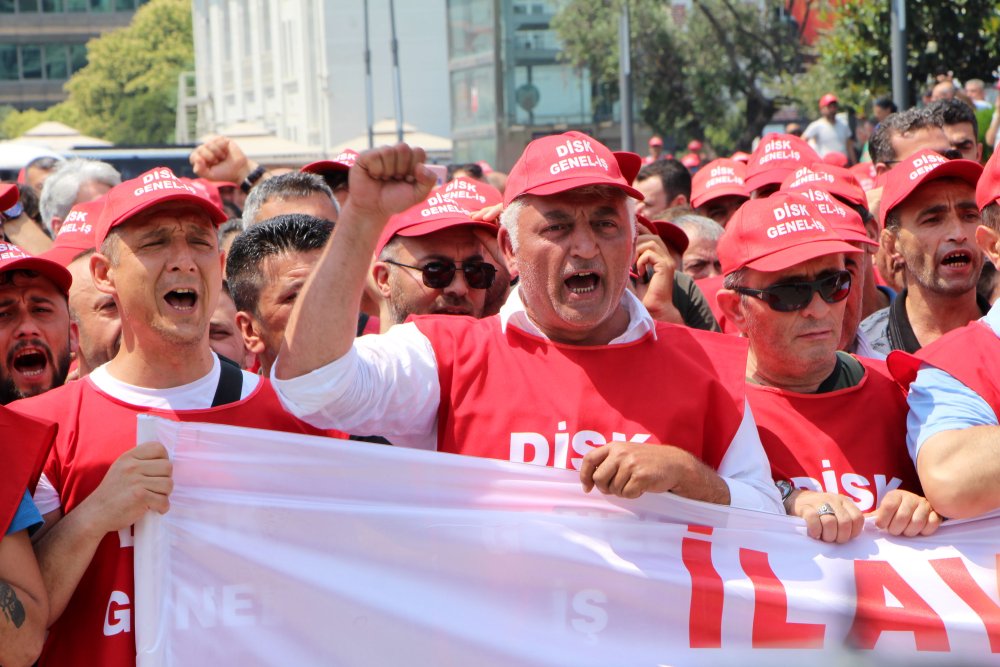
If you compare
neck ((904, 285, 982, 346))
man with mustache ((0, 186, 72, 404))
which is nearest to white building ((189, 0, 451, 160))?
neck ((904, 285, 982, 346))

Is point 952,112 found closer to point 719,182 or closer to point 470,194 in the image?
point 719,182

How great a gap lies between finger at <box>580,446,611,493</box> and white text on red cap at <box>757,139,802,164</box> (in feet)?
14.7

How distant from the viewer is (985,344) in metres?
3.62

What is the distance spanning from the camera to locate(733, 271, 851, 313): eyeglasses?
3.88 m

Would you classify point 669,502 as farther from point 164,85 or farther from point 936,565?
point 164,85

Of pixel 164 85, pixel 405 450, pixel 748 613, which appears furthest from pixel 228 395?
pixel 164 85

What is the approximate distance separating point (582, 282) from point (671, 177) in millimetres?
5373

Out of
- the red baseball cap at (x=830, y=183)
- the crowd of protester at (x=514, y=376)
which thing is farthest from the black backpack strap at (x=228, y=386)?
the red baseball cap at (x=830, y=183)

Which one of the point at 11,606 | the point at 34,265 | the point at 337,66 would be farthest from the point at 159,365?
the point at 337,66

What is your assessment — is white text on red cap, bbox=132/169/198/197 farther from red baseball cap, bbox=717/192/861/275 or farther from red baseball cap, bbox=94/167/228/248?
red baseball cap, bbox=717/192/861/275

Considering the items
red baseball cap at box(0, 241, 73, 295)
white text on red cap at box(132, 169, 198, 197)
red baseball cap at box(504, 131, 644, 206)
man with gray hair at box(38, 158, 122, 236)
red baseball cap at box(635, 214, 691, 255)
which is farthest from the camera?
man with gray hair at box(38, 158, 122, 236)

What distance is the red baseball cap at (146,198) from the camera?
3580 mm

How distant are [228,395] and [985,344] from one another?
198 centimetres

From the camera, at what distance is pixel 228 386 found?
3566mm
